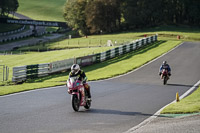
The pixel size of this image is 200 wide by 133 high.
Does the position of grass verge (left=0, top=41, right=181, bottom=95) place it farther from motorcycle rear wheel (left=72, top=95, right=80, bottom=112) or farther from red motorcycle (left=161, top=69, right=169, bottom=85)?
motorcycle rear wheel (left=72, top=95, right=80, bottom=112)

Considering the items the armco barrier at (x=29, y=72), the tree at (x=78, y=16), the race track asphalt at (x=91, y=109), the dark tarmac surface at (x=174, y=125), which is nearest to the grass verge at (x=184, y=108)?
the race track asphalt at (x=91, y=109)

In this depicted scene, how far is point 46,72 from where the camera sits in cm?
3416

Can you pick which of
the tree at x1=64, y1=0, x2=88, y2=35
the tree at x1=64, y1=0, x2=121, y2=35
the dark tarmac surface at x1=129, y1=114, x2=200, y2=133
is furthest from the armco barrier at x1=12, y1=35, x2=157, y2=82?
the tree at x1=64, y1=0, x2=88, y2=35

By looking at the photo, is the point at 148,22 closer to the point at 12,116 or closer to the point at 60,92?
the point at 60,92

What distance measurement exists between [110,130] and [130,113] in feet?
10.7

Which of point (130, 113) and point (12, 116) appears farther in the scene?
point (130, 113)

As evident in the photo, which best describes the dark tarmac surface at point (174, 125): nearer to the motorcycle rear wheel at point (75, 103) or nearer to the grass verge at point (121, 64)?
the motorcycle rear wheel at point (75, 103)

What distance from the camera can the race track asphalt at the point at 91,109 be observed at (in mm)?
11805

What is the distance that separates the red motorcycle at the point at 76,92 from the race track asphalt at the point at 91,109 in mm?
326

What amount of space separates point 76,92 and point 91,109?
1.32 meters

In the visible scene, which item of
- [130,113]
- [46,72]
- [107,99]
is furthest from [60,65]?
[130,113]

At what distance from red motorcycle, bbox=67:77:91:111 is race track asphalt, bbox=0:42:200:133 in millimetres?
326

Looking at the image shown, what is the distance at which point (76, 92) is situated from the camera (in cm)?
1447

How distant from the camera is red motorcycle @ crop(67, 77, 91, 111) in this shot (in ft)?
47.4
